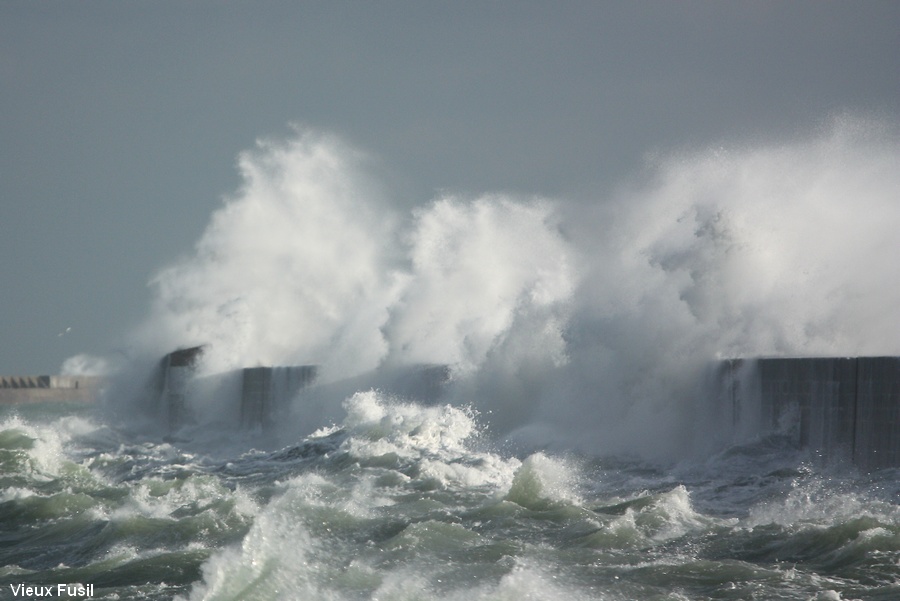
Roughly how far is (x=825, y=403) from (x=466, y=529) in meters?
4.60

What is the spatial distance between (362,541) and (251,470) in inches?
288

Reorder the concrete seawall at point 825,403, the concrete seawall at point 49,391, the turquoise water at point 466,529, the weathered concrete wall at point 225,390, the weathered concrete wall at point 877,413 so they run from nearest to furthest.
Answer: the turquoise water at point 466,529
the weathered concrete wall at point 877,413
the concrete seawall at point 825,403
the weathered concrete wall at point 225,390
the concrete seawall at point 49,391

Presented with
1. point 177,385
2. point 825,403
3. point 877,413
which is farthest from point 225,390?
point 877,413

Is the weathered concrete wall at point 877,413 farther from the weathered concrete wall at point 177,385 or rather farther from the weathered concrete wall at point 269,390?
the weathered concrete wall at point 177,385

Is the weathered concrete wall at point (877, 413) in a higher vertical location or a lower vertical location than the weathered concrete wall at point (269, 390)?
higher

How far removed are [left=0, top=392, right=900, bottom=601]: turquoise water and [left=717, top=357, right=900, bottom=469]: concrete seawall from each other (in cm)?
26

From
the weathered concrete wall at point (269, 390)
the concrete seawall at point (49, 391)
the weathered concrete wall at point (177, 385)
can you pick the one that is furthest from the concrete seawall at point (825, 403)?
the concrete seawall at point (49, 391)

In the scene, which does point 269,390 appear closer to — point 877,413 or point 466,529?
point 877,413

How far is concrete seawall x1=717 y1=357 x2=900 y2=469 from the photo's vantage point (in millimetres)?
10453

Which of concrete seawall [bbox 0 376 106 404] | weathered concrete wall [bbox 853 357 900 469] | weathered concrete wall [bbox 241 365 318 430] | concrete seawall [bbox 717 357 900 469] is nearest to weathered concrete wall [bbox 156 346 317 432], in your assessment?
weathered concrete wall [bbox 241 365 318 430]

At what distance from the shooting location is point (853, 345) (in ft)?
43.1

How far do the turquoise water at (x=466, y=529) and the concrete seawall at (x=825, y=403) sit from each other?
0.86 ft

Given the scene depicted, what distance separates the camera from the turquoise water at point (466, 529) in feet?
22.6

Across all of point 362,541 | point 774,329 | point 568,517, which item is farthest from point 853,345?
point 362,541
